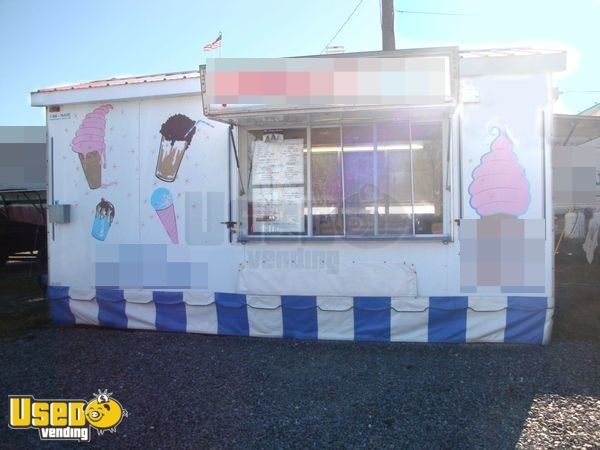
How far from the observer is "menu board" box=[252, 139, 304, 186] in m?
5.86

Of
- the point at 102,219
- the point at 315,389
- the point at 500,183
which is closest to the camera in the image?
the point at 315,389

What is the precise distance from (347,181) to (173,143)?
2.37 metres

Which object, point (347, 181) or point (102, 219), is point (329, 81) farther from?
point (102, 219)

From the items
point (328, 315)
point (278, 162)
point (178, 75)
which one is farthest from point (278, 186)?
point (178, 75)

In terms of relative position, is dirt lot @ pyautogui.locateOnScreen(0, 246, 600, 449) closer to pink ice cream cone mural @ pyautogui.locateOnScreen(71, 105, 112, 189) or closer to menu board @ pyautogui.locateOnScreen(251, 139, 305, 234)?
menu board @ pyautogui.locateOnScreen(251, 139, 305, 234)

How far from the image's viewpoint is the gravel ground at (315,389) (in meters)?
3.41

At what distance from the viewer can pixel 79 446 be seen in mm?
3324

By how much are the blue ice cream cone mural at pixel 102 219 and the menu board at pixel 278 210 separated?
2.01 metres

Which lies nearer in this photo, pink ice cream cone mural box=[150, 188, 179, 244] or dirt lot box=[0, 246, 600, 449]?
dirt lot box=[0, 246, 600, 449]

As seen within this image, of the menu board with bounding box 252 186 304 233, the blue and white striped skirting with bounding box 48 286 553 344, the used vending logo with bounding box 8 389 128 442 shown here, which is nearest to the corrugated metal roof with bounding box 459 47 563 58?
the menu board with bounding box 252 186 304 233

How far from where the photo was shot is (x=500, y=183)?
5.36m

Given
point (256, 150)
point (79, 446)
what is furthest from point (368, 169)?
point (79, 446)

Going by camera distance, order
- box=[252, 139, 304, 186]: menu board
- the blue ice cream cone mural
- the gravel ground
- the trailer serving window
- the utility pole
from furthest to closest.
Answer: the utility pole
the blue ice cream cone mural
box=[252, 139, 304, 186]: menu board
the trailer serving window
the gravel ground

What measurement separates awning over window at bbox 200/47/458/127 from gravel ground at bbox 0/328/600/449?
9.03 ft
